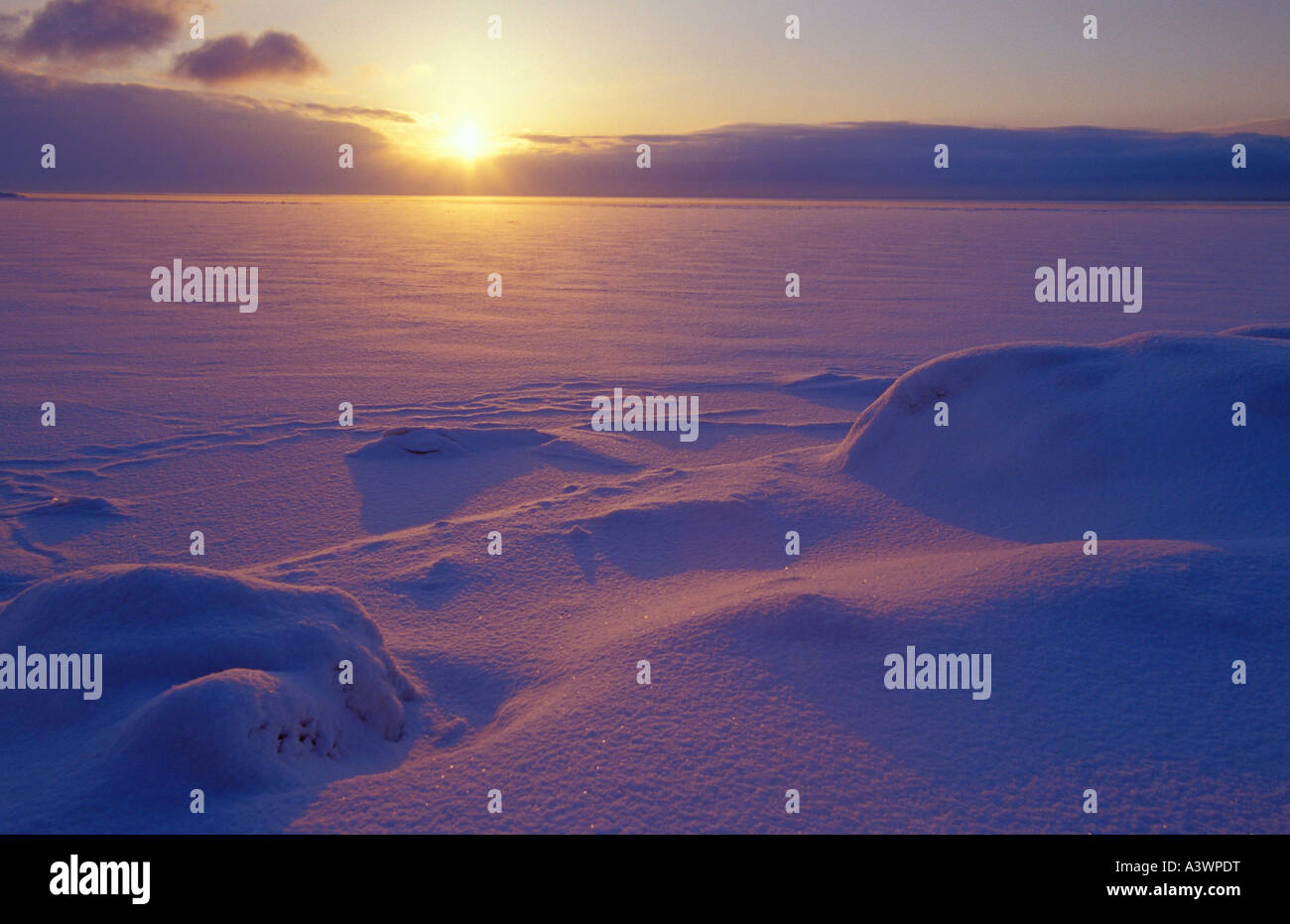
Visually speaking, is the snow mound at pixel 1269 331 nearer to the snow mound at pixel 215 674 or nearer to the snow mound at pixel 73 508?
the snow mound at pixel 215 674

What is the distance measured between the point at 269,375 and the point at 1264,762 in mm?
7937

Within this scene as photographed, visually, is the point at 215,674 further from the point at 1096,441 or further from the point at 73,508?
the point at 1096,441

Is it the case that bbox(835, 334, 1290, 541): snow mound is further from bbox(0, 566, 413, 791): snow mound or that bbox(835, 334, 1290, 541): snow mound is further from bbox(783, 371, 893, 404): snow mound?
bbox(0, 566, 413, 791): snow mound

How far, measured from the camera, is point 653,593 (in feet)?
11.5

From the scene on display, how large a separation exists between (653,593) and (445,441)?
8.92 feet

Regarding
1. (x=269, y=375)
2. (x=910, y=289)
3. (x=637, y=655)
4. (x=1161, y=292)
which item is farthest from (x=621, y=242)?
(x=637, y=655)

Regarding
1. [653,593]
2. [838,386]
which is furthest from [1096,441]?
[838,386]

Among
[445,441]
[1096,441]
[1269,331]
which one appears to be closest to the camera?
[1096,441]

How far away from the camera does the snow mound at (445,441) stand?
5.57 metres

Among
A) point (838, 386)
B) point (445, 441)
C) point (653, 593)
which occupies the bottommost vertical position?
point (653, 593)

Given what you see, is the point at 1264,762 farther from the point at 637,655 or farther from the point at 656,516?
the point at 656,516

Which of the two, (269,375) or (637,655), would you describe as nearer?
(637,655)

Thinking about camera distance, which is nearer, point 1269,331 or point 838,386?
point 1269,331

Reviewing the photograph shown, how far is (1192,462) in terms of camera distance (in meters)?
3.49
